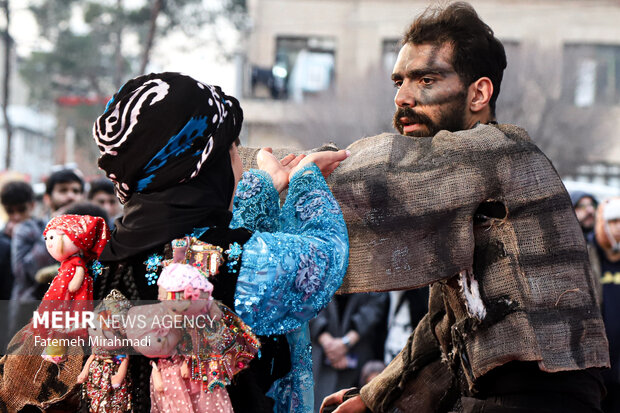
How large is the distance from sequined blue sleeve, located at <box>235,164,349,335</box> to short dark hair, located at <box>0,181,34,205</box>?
533cm

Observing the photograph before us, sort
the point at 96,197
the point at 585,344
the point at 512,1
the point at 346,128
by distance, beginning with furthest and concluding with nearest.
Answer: the point at 512,1
the point at 346,128
the point at 96,197
the point at 585,344

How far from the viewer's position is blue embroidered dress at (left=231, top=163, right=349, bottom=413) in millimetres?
2049

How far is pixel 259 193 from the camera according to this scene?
2.38m

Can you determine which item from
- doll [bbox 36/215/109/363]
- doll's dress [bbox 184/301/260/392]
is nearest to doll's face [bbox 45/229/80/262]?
doll [bbox 36/215/109/363]

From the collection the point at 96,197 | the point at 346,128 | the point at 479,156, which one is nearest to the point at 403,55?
the point at 479,156

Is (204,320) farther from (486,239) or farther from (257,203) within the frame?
(486,239)

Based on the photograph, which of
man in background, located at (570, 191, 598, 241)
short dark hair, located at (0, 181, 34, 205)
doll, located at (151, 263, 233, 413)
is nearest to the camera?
doll, located at (151, 263, 233, 413)

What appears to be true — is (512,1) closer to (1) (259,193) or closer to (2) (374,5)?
(2) (374,5)

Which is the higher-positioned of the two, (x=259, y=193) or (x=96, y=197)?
(x=259, y=193)

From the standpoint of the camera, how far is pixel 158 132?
1.99 m

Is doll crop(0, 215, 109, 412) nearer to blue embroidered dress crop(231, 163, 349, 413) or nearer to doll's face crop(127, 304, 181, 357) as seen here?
doll's face crop(127, 304, 181, 357)

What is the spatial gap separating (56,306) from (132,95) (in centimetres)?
64

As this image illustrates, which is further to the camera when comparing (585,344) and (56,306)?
(585,344)

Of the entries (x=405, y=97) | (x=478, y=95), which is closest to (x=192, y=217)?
(x=405, y=97)
